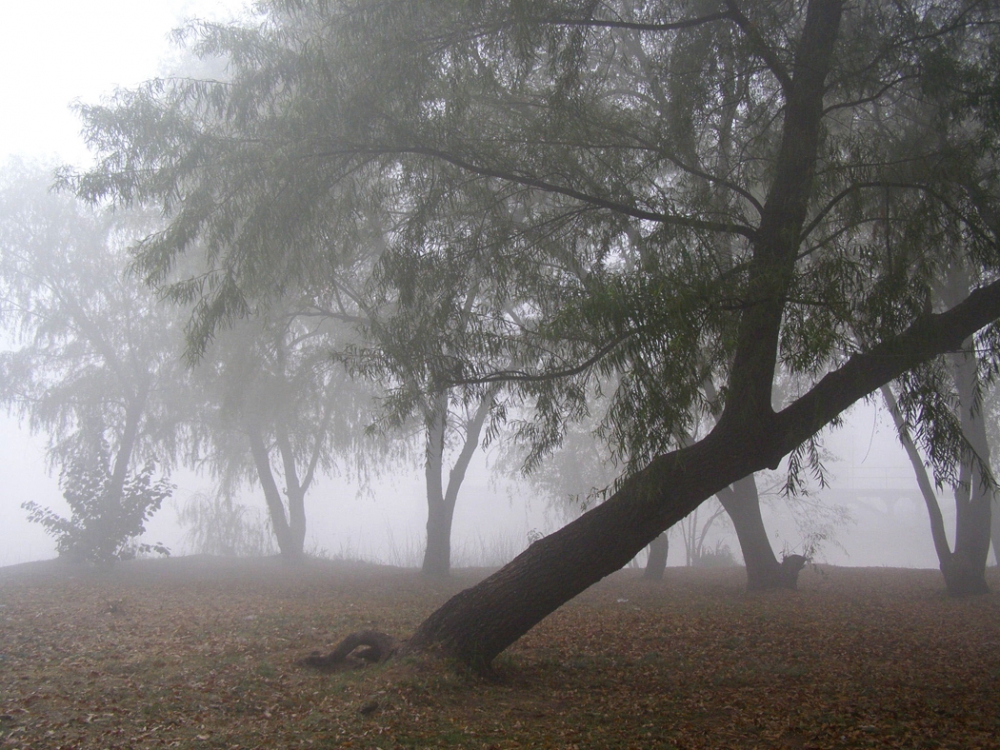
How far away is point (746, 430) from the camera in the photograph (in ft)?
16.1

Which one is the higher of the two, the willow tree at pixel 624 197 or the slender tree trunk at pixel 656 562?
the willow tree at pixel 624 197

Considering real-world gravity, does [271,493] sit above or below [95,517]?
above

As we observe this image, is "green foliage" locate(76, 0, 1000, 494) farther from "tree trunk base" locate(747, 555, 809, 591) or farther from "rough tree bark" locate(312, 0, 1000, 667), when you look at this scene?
"tree trunk base" locate(747, 555, 809, 591)

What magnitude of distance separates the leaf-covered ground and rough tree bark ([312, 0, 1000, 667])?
1.48 ft

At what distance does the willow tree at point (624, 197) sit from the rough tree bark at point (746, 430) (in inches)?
0.7

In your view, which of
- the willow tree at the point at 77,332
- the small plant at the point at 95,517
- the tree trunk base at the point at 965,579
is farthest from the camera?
the willow tree at the point at 77,332

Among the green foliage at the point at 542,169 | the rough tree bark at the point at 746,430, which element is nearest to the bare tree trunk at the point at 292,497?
the green foliage at the point at 542,169

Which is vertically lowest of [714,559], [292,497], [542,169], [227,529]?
[714,559]

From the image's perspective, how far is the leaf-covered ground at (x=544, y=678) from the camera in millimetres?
3953

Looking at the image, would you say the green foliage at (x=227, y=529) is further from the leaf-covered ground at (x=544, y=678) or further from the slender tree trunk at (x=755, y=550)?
the slender tree trunk at (x=755, y=550)

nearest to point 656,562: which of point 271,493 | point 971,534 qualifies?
point 971,534

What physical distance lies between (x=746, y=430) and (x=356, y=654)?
3341 millimetres

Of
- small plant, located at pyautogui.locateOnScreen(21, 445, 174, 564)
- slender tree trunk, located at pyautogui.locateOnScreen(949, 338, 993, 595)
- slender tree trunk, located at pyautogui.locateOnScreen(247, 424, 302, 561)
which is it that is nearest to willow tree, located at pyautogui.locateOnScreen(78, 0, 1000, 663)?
slender tree trunk, located at pyautogui.locateOnScreen(949, 338, 993, 595)

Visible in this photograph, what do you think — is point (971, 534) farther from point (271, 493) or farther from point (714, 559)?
point (271, 493)
